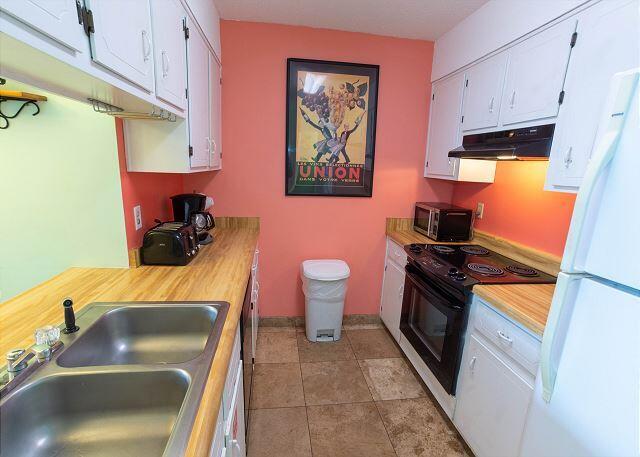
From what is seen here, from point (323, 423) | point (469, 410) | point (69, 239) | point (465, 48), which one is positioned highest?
point (465, 48)

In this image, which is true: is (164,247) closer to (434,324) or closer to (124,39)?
(124,39)

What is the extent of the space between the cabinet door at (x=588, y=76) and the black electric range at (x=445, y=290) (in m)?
0.60

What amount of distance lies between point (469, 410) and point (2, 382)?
193 centimetres

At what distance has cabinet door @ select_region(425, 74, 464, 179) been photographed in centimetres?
236

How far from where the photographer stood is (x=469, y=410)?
1688 mm

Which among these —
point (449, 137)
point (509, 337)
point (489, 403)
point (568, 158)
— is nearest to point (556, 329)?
point (509, 337)

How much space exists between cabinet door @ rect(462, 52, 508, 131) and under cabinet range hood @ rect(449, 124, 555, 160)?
10 centimetres

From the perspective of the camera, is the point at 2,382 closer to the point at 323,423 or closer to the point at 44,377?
the point at 44,377

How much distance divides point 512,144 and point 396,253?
124cm

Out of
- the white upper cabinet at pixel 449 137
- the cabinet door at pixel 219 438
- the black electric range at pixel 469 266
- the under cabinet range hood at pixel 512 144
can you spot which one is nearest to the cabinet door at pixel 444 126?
the white upper cabinet at pixel 449 137

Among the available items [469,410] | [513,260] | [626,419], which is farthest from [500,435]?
[513,260]

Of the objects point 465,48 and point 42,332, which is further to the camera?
point 465,48

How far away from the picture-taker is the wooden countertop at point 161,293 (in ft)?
2.68

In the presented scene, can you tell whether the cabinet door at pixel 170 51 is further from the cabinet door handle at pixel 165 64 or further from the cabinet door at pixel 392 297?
the cabinet door at pixel 392 297
